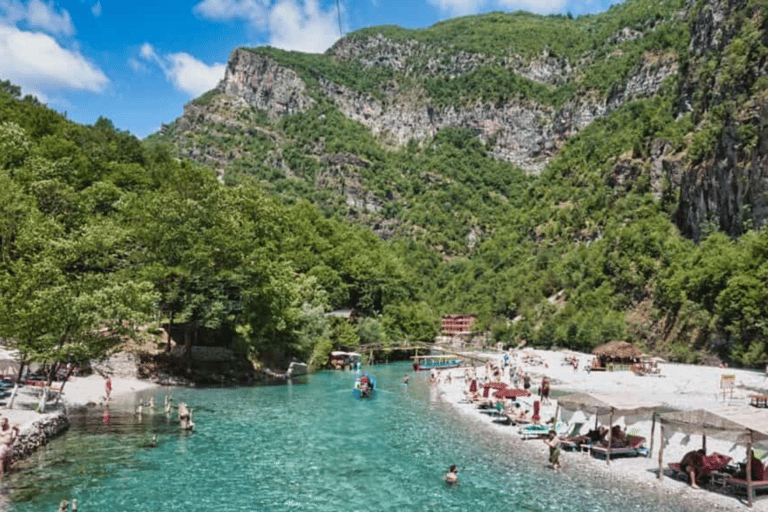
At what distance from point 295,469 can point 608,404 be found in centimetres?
1446

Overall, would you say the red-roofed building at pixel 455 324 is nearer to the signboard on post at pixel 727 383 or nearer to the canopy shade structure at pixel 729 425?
the signboard on post at pixel 727 383

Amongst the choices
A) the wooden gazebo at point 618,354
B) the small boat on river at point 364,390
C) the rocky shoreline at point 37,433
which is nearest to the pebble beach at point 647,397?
the wooden gazebo at point 618,354

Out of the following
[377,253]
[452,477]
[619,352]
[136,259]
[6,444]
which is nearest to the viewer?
[6,444]

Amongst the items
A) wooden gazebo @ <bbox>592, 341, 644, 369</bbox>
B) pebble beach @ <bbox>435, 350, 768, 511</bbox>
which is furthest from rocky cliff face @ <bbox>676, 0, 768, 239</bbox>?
pebble beach @ <bbox>435, 350, 768, 511</bbox>

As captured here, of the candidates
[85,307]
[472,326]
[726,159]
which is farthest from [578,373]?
[472,326]

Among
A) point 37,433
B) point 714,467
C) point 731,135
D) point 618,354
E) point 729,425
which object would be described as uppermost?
point 731,135

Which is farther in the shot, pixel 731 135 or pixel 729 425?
pixel 731 135

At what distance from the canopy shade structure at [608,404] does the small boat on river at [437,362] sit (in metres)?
46.9

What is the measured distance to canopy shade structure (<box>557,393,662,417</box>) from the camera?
82.8ft

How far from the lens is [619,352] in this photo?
222ft

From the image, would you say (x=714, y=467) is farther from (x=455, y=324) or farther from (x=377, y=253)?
(x=455, y=324)

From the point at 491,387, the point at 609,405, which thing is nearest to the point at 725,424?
the point at 609,405

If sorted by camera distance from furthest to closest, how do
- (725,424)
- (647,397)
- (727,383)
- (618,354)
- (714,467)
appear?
(618,354) < (727,383) < (647,397) < (714,467) < (725,424)

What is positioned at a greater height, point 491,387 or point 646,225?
point 646,225
